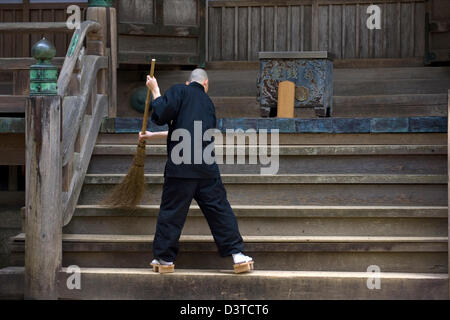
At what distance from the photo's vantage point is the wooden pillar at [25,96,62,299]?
5621 mm

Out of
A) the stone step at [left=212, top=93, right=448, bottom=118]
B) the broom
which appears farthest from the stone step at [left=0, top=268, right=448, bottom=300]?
the stone step at [left=212, top=93, right=448, bottom=118]

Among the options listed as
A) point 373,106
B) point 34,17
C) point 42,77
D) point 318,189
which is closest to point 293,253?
point 318,189

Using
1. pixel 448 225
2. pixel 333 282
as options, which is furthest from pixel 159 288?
pixel 448 225

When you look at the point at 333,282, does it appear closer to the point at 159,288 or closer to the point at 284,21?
the point at 159,288

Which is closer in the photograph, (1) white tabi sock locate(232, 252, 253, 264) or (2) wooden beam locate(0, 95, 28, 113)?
(1) white tabi sock locate(232, 252, 253, 264)

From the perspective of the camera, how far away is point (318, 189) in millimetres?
6285

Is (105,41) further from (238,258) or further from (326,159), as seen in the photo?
(238,258)

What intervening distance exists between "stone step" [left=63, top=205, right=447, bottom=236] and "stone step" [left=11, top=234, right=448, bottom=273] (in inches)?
5.9

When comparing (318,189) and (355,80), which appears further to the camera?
(355,80)

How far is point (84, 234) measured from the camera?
6.12m

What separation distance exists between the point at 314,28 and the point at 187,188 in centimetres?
440

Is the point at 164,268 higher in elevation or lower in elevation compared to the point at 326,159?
lower

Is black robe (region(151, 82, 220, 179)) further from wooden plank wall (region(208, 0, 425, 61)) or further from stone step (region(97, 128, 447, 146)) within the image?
wooden plank wall (region(208, 0, 425, 61))

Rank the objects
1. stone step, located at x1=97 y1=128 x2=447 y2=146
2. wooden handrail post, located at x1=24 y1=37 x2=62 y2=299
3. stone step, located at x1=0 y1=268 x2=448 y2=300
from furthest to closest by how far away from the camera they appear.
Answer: stone step, located at x1=97 y1=128 x2=447 y2=146 → wooden handrail post, located at x1=24 y1=37 x2=62 y2=299 → stone step, located at x1=0 y1=268 x2=448 y2=300
